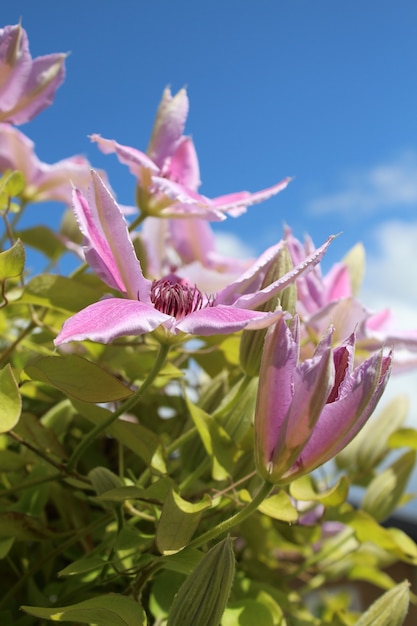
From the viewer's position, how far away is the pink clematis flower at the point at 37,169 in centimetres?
44

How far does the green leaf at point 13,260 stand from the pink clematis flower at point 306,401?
0.10 m

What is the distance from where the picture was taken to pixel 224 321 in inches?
8.6

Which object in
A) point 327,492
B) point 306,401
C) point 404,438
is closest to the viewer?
point 306,401

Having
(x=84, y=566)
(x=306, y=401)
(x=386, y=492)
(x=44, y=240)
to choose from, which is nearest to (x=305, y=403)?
(x=306, y=401)

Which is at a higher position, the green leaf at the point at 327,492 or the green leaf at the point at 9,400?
the green leaf at the point at 9,400

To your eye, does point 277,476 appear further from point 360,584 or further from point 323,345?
point 360,584

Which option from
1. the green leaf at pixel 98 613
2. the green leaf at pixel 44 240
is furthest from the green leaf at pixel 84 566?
the green leaf at pixel 44 240

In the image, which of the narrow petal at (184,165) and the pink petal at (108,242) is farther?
the narrow petal at (184,165)

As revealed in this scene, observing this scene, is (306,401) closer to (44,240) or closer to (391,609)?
(391,609)

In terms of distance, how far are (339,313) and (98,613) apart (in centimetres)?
21

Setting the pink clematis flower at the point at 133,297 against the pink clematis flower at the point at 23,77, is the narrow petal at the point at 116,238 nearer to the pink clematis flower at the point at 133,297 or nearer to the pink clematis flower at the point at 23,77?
the pink clematis flower at the point at 133,297

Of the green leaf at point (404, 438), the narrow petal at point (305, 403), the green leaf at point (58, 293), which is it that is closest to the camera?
the narrow petal at point (305, 403)

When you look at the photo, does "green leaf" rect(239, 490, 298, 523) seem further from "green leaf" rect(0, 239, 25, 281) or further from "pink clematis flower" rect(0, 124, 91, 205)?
"pink clematis flower" rect(0, 124, 91, 205)

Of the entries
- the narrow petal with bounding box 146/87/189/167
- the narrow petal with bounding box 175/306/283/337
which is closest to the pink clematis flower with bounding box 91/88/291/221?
the narrow petal with bounding box 146/87/189/167
